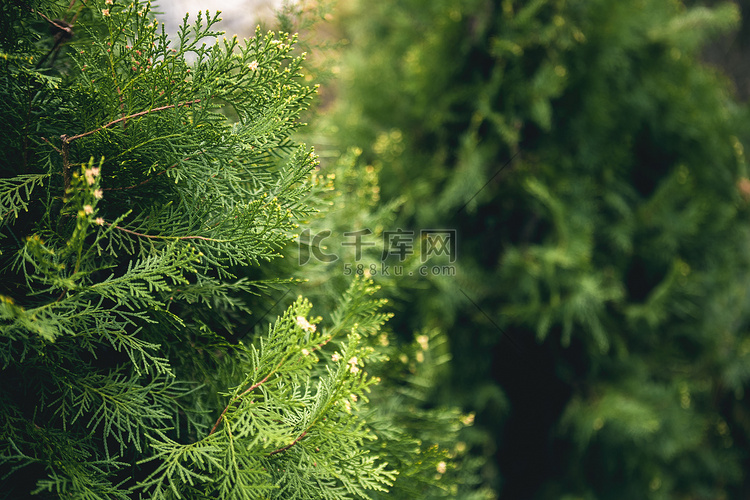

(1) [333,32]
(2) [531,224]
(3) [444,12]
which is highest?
(1) [333,32]

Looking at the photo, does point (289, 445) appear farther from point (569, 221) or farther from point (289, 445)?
point (569, 221)

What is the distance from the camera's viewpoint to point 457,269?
9.75 ft

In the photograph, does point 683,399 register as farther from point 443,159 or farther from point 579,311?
point 443,159

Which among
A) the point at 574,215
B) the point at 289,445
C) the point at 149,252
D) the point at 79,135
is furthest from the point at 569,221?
the point at 79,135

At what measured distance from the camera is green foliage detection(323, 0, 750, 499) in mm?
2777

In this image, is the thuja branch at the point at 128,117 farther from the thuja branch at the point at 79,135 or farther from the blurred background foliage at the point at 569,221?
the blurred background foliage at the point at 569,221

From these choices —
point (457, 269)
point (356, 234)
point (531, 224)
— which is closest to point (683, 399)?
point (531, 224)

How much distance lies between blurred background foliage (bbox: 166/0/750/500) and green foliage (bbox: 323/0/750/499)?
0.04ft

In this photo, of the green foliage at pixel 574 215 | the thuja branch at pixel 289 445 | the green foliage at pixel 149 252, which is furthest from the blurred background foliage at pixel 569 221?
the thuja branch at pixel 289 445

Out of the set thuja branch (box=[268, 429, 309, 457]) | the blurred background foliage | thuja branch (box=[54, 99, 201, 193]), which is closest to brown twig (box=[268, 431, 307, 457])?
thuja branch (box=[268, 429, 309, 457])

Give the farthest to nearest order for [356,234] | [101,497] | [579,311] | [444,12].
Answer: [444,12] < [579,311] < [356,234] < [101,497]

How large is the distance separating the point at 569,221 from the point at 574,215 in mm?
49

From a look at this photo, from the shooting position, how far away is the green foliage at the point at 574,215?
9.11 ft

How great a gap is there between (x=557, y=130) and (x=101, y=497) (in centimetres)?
302
